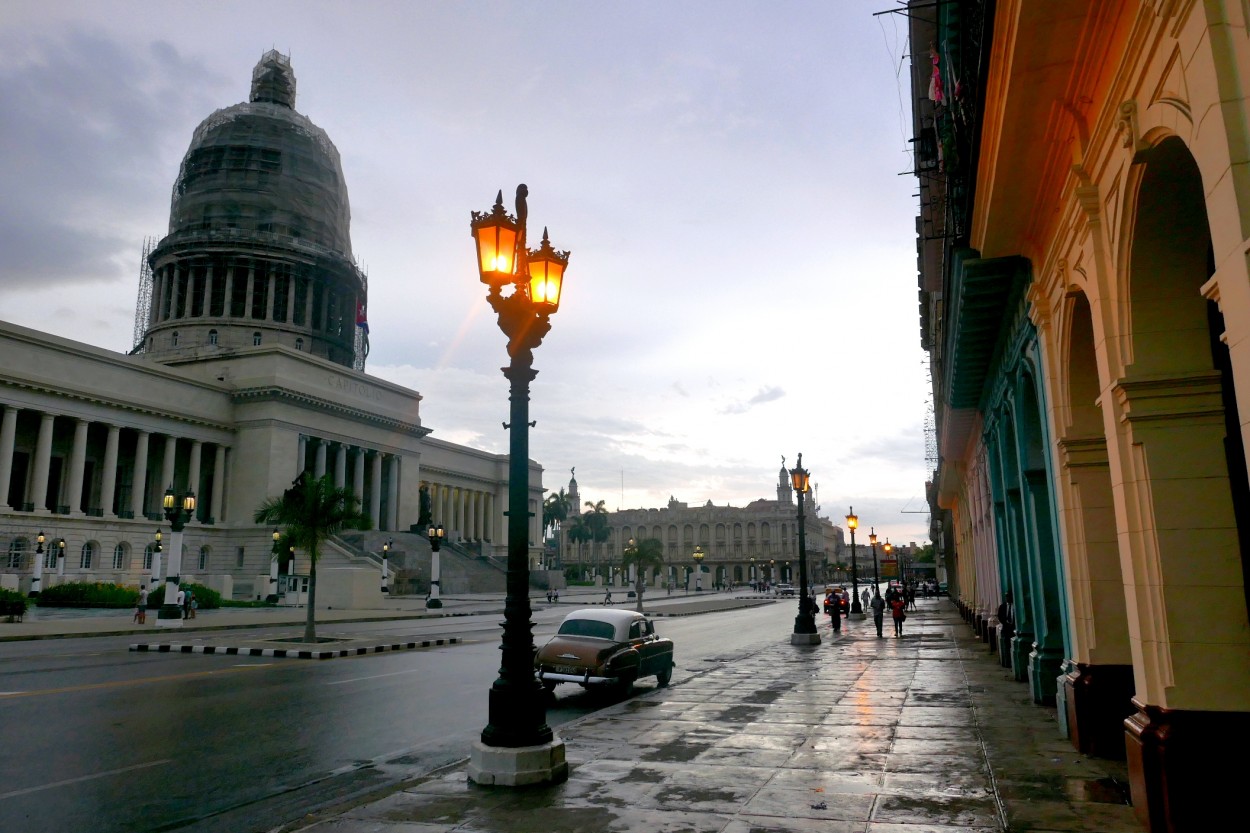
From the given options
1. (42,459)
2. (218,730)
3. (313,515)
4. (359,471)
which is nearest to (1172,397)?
(218,730)

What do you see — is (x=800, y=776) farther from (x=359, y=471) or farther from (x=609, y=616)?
(x=359, y=471)

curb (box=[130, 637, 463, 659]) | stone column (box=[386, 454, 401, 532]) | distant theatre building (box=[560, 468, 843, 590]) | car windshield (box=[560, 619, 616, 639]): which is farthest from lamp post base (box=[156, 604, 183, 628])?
distant theatre building (box=[560, 468, 843, 590])

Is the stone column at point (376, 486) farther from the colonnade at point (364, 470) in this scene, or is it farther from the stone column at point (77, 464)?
the stone column at point (77, 464)

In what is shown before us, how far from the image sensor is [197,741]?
1077 centimetres

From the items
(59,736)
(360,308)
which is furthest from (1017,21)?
(360,308)

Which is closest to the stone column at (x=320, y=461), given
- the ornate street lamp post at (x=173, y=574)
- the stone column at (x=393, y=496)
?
the stone column at (x=393, y=496)

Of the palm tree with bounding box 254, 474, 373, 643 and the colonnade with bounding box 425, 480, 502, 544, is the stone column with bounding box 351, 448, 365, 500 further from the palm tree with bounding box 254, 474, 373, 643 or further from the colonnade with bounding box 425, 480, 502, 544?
the palm tree with bounding box 254, 474, 373, 643

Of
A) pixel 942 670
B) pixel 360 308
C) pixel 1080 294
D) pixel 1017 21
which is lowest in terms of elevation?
pixel 942 670

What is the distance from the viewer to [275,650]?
2247 cm

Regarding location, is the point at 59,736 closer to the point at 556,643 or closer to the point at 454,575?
the point at 556,643

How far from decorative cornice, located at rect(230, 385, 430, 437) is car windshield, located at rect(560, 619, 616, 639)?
5844 centimetres

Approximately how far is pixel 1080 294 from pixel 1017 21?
3506mm

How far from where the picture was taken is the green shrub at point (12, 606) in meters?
32.8

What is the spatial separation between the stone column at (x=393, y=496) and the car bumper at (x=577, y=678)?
7116 centimetres
